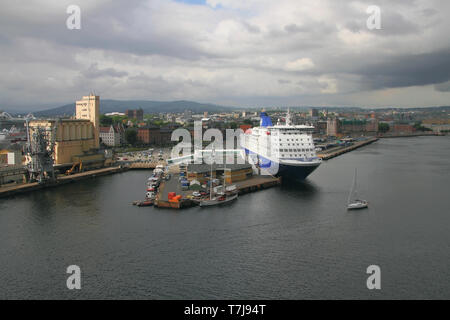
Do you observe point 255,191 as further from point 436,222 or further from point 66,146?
point 66,146

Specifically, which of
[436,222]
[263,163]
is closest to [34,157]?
[263,163]

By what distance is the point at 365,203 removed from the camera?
14.8 metres

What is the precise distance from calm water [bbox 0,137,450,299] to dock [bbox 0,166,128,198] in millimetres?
1043

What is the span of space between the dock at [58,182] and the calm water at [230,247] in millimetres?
1043

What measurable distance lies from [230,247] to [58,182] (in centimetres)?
1309

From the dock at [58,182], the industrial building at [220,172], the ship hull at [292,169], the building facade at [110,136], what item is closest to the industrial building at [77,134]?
the dock at [58,182]

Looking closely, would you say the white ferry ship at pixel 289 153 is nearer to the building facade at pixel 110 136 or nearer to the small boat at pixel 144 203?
the small boat at pixel 144 203

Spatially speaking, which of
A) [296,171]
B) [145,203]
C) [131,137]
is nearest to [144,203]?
[145,203]

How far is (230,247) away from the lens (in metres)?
10.3

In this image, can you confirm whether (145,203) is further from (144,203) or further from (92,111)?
(92,111)

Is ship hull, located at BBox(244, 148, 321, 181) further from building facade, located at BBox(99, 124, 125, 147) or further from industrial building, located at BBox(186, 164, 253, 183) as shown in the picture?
building facade, located at BBox(99, 124, 125, 147)

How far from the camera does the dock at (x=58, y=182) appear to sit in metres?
17.1

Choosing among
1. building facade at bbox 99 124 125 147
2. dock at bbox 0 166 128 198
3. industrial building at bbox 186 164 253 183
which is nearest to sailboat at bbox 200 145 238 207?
industrial building at bbox 186 164 253 183
